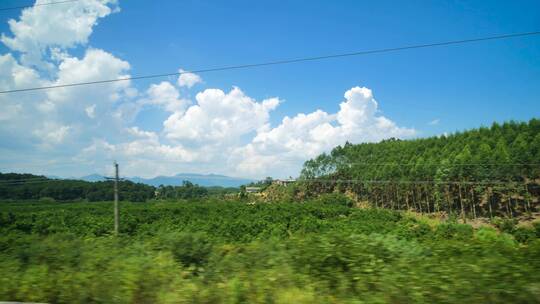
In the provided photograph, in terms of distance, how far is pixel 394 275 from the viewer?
17.7ft

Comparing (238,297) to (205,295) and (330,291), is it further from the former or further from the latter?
(330,291)

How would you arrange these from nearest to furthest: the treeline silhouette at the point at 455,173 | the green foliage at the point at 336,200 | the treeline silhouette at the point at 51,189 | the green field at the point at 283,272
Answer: the green field at the point at 283,272 < the treeline silhouette at the point at 51,189 < the treeline silhouette at the point at 455,173 < the green foliage at the point at 336,200

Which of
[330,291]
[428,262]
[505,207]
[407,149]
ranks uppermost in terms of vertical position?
[407,149]

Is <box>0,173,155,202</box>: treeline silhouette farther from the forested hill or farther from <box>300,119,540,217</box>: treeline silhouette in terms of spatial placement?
the forested hill

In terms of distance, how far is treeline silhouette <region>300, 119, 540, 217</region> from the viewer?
60625 mm

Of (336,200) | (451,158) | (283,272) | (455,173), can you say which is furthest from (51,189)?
(451,158)

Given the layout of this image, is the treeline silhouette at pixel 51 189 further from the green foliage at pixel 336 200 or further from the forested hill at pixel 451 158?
the forested hill at pixel 451 158

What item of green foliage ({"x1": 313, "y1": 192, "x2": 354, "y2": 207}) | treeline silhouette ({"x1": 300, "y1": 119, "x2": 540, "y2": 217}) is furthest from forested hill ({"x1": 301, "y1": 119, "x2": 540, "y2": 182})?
green foliage ({"x1": 313, "y1": 192, "x2": 354, "y2": 207})

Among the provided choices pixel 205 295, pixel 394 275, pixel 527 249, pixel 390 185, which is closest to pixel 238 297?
pixel 205 295

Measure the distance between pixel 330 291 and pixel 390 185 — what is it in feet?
269

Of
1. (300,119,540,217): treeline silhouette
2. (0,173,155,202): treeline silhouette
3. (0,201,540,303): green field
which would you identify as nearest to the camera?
(0,201,540,303): green field

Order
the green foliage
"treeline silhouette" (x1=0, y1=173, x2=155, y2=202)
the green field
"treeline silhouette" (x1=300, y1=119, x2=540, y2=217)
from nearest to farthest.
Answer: the green field
"treeline silhouette" (x1=0, y1=173, x2=155, y2=202)
"treeline silhouette" (x1=300, y1=119, x2=540, y2=217)
the green foliage

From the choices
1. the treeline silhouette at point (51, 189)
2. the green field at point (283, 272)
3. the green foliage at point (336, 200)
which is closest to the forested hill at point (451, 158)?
the green foliage at point (336, 200)

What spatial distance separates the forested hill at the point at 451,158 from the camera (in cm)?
6150
